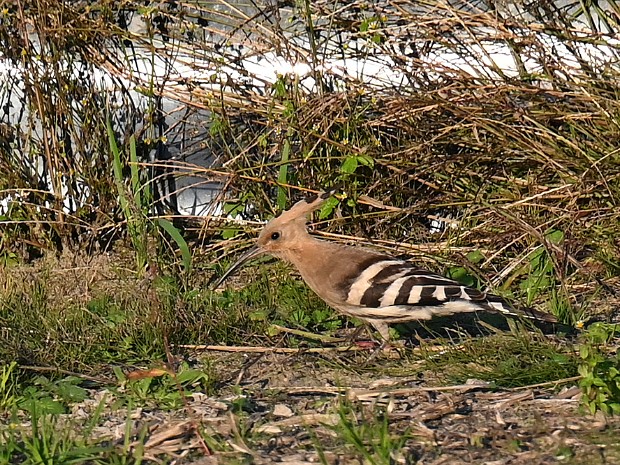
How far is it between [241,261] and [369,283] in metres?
0.72

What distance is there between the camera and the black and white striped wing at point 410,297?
12.1 feet

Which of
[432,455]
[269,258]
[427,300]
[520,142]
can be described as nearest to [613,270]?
[520,142]

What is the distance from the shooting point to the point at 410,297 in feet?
12.2

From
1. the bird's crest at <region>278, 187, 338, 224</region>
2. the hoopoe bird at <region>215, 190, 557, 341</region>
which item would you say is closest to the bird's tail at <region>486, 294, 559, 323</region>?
the hoopoe bird at <region>215, 190, 557, 341</region>

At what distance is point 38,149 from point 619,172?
8.54 ft

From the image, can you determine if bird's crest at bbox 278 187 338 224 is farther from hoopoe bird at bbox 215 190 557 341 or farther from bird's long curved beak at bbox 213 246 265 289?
bird's long curved beak at bbox 213 246 265 289

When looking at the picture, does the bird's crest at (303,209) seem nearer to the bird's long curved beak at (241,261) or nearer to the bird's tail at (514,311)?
the bird's long curved beak at (241,261)

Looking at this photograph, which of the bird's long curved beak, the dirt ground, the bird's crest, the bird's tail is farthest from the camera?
the bird's long curved beak

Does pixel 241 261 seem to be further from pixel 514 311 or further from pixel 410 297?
pixel 514 311

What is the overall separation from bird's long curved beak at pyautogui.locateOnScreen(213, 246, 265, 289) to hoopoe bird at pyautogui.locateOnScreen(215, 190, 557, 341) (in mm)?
60

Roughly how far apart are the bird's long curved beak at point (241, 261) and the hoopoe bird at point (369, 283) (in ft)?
0.20

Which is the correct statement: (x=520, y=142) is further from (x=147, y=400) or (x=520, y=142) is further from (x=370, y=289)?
(x=147, y=400)

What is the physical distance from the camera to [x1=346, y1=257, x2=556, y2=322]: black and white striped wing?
3674mm

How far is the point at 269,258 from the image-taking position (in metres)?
4.70
